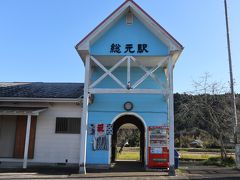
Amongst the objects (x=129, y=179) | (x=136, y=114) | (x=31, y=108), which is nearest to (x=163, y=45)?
(x=136, y=114)

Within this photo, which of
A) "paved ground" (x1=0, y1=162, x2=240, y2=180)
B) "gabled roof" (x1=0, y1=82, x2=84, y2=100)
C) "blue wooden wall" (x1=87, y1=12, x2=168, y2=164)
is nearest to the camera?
"paved ground" (x1=0, y1=162, x2=240, y2=180)

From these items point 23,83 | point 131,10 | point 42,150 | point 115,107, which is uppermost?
point 131,10

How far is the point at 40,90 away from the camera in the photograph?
17125 millimetres

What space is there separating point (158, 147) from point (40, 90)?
25.0ft

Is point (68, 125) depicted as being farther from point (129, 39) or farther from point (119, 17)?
point (119, 17)

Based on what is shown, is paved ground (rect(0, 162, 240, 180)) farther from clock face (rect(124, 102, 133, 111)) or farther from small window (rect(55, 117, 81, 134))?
clock face (rect(124, 102, 133, 111))

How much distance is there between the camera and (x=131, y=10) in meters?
14.2

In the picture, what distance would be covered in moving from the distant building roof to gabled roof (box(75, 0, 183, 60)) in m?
3.17

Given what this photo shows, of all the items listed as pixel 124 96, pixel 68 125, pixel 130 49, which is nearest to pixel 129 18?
pixel 130 49

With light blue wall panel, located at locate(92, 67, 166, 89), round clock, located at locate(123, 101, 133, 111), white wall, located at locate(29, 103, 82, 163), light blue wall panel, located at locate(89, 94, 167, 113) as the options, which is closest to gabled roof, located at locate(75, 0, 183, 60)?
light blue wall panel, located at locate(92, 67, 166, 89)

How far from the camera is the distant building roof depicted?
1605 centimetres

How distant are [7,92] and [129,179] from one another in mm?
9381

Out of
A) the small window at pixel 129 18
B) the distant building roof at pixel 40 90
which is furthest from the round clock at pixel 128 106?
the small window at pixel 129 18

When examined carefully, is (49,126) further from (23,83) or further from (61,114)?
(23,83)
